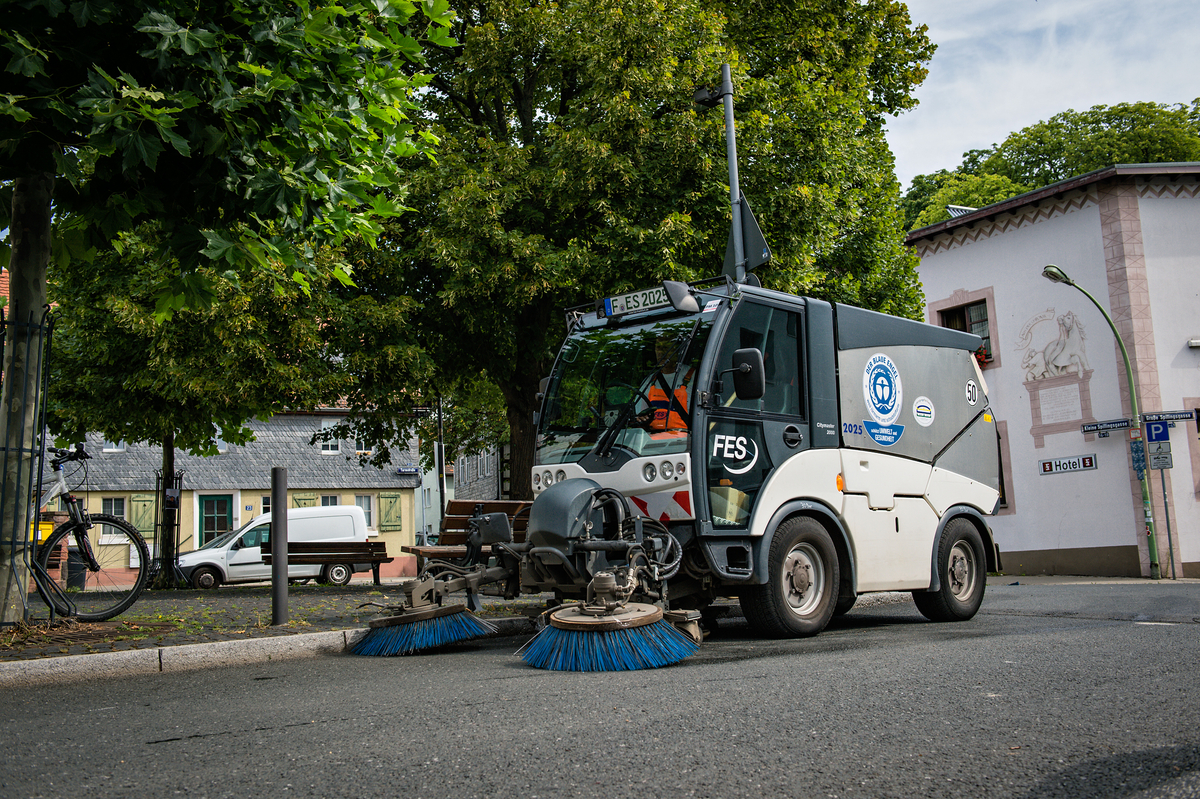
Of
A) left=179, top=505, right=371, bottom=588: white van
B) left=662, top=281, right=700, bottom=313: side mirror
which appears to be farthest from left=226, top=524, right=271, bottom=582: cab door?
left=662, top=281, right=700, bottom=313: side mirror

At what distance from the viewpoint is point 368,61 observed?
6.54 m

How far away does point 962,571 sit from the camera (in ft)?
30.3

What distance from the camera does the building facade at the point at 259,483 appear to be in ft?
112

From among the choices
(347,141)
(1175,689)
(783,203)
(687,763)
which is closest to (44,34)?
(347,141)

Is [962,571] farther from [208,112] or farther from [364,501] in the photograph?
[364,501]

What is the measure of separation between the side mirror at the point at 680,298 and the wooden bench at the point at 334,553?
1490 centimetres

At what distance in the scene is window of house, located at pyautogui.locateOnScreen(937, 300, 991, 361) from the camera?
2439 cm

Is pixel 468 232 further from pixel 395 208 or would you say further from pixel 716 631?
pixel 716 631

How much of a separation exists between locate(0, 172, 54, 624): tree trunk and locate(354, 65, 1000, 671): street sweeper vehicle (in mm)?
2587

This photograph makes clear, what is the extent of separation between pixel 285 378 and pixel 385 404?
1.53 m

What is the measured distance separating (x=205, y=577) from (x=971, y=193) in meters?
30.4

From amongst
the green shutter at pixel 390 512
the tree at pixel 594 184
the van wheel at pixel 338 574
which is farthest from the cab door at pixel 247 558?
the green shutter at pixel 390 512

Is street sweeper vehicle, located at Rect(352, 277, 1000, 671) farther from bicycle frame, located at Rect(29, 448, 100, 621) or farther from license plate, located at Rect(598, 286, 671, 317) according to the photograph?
bicycle frame, located at Rect(29, 448, 100, 621)

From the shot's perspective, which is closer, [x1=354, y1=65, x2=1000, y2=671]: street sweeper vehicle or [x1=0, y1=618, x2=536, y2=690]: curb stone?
[x1=0, y1=618, x2=536, y2=690]: curb stone
